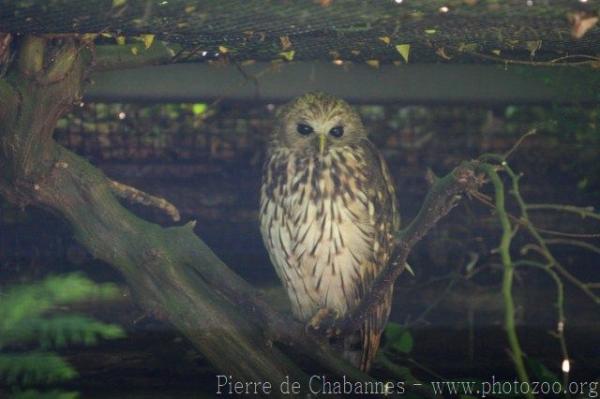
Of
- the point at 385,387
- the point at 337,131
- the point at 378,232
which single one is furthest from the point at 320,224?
the point at 385,387

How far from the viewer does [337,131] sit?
3328 mm

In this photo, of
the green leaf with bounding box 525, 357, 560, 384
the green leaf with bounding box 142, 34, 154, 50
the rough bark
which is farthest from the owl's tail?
the green leaf with bounding box 142, 34, 154, 50

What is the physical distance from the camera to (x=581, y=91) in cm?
309

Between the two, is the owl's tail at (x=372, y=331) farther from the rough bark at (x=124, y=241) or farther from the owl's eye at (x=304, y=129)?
the owl's eye at (x=304, y=129)

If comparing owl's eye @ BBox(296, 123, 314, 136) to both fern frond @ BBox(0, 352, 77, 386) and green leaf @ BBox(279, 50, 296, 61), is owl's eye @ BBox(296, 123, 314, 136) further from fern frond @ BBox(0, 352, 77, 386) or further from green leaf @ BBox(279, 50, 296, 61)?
fern frond @ BBox(0, 352, 77, 386)

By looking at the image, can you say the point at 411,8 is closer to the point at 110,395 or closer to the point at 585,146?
the point at 110,395

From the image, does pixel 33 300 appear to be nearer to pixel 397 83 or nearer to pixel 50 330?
pixel 50 330

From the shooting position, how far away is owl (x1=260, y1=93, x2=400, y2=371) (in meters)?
3.25

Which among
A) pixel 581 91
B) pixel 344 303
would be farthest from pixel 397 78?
pixel 344 303

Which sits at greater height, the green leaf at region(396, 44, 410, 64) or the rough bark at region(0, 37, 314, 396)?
the green leaf at region(396, 44, 410, 64)

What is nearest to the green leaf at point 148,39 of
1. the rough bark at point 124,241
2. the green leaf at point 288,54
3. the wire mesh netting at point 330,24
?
the wire mesh netting at point 330,24

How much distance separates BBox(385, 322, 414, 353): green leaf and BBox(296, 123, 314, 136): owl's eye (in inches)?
26.4

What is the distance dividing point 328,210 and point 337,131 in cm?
27

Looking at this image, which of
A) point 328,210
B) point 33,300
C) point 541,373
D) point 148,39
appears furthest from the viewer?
point 328,210
